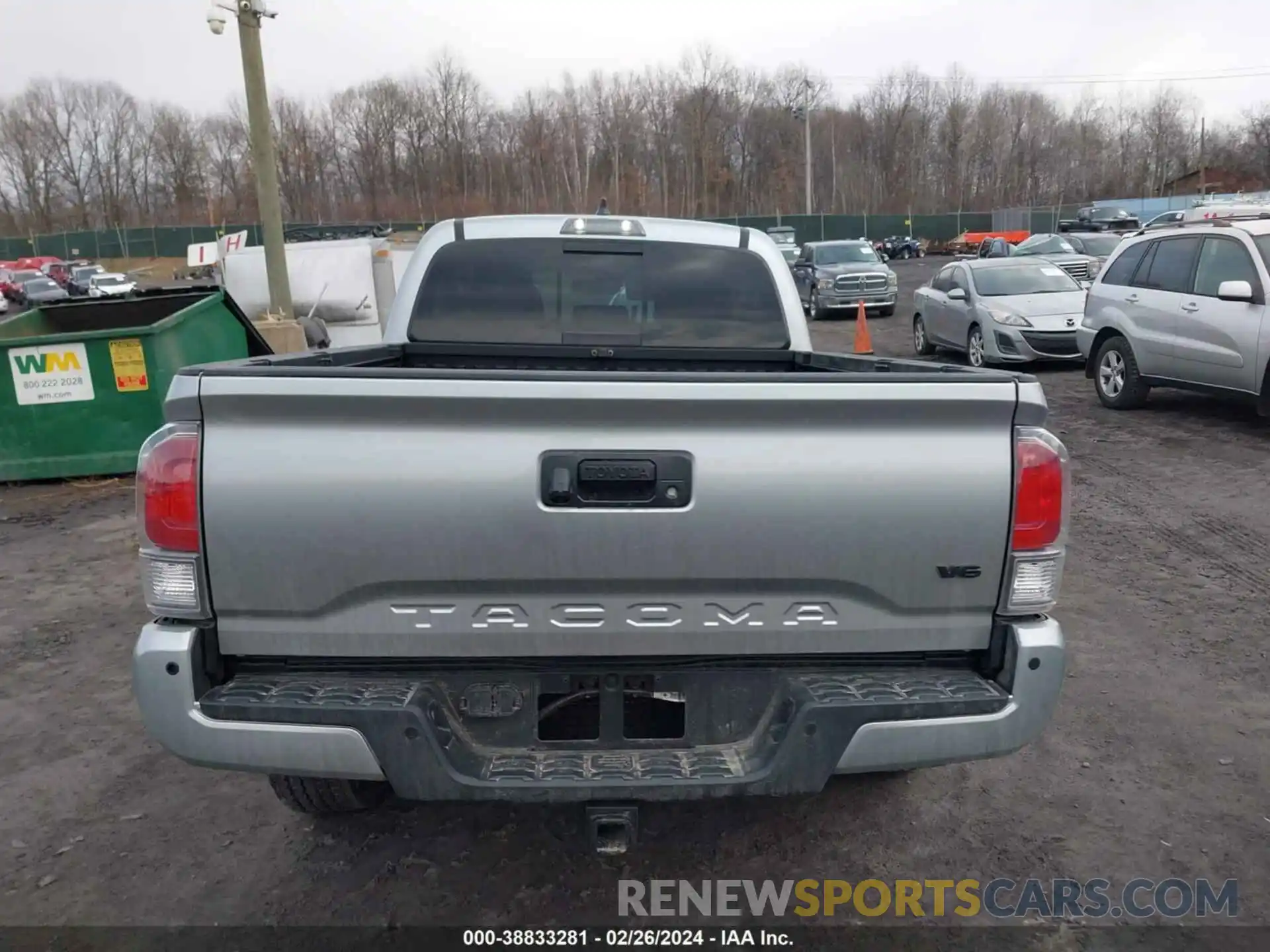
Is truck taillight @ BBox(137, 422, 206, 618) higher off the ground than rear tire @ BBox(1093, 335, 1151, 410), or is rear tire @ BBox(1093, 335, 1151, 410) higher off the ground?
truck taillight @ BBox(137, 422, 206, 618)

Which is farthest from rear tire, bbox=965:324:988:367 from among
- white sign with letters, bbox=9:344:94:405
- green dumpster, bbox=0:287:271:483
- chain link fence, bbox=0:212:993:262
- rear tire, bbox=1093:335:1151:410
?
chain link fence, bbox=0:212:993:262

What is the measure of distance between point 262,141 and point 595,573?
1275cm

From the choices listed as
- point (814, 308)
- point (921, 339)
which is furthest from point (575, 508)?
point (814, 308)

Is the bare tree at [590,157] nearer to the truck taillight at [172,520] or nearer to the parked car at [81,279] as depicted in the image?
the parked car at [81,279]

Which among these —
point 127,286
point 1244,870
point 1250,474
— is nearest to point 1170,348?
point 1250,474

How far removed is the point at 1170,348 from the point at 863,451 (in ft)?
28.5

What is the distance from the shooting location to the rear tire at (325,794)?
3.10m

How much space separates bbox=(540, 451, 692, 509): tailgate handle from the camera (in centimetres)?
237

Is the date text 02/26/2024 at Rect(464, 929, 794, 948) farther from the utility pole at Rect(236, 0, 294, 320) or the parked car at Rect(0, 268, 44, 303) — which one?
the parked car at Rect(0, 268, 44, 303)

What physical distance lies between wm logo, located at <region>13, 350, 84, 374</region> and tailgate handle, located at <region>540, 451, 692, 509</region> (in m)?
8.05

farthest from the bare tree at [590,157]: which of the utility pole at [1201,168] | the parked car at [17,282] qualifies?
the parked car at [17,282]

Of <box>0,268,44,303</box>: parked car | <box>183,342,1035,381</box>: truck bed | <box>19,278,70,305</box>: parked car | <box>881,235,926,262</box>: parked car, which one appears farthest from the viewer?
<box>881,235,926,262</box>: parked car

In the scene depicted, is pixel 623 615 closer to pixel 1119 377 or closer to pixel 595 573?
pixel 595 573

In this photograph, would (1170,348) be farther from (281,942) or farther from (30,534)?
(30,534)
